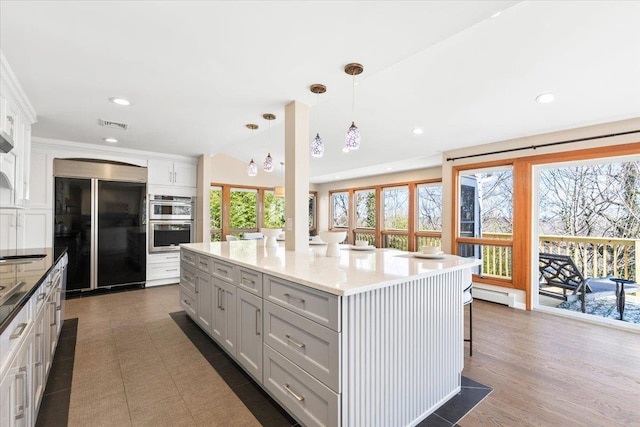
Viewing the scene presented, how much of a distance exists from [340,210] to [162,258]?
4504 millimetres

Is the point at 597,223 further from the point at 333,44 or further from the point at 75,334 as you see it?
the point at 75,334

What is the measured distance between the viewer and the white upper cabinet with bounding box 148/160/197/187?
491cm

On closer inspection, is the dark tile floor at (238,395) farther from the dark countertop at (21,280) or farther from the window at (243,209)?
the window at (243,209)

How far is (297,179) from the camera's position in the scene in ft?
9.05

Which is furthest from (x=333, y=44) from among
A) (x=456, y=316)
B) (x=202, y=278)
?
(x=202, y=278)

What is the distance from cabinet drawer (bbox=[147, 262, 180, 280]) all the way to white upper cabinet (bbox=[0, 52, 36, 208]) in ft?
6.92

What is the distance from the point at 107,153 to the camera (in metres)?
4.56

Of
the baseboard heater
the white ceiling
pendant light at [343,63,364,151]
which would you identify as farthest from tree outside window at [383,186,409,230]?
Answer: pendant light at [343,63,364,151]

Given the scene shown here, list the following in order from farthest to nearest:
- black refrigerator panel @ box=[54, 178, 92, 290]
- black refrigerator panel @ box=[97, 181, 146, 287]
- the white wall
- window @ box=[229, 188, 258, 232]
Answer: window @ box=[229, 188, 258, 232] → black refrigerator panel @ box=[97, 181, 146, 287] → black refrigerator panel @ box=[54, 178, 92, 290] → the white wall

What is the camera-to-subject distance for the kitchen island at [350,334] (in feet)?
4.45

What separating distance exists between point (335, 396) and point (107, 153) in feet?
16.3

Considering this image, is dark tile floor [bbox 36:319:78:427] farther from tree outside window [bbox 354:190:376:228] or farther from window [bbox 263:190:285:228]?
tree outside window [bbox 354:190:376:228]

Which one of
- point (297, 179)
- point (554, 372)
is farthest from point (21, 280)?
point (554, 372)

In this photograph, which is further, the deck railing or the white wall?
the deck railing
